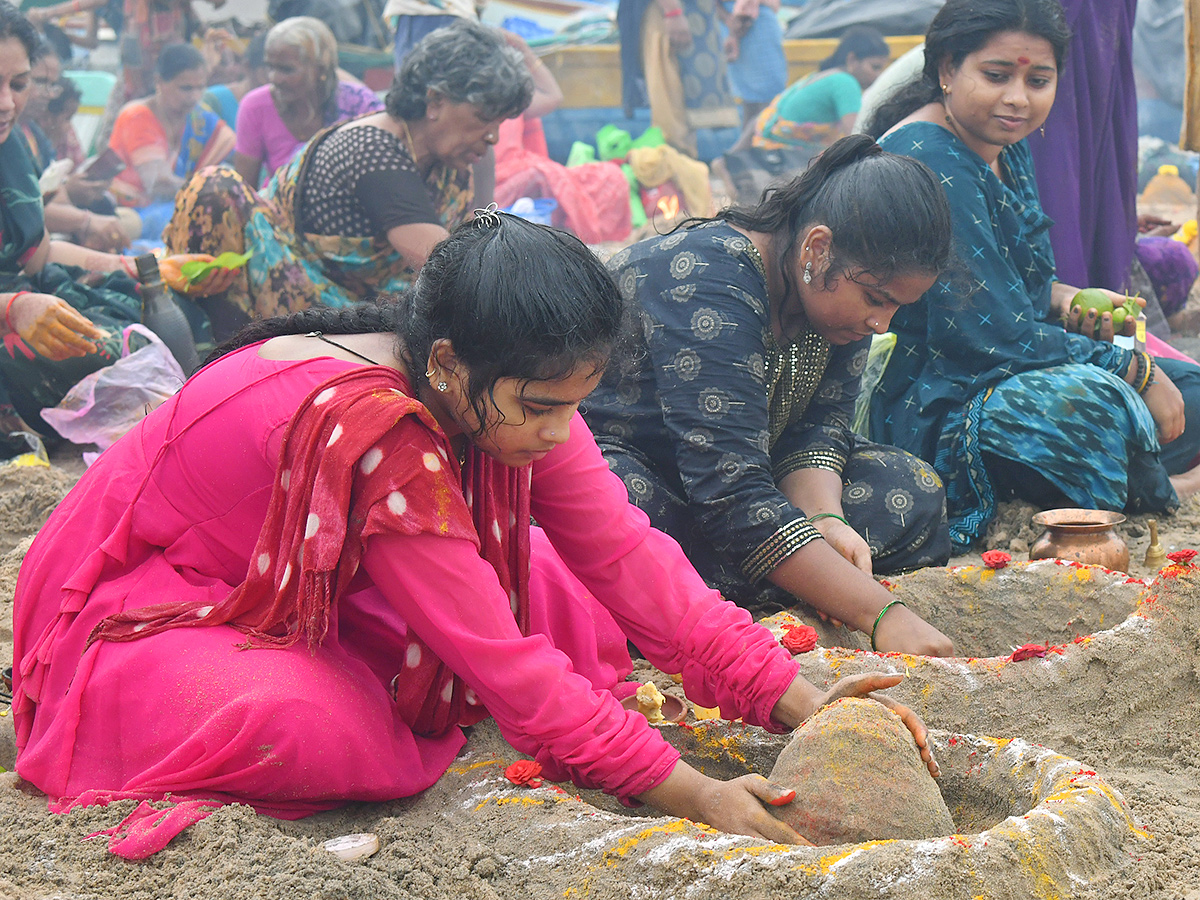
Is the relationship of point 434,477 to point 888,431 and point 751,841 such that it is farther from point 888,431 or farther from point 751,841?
point 888,431

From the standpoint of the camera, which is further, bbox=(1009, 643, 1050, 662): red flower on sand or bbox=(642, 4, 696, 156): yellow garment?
bbox=(642, 4, 696, 156): yellow garment

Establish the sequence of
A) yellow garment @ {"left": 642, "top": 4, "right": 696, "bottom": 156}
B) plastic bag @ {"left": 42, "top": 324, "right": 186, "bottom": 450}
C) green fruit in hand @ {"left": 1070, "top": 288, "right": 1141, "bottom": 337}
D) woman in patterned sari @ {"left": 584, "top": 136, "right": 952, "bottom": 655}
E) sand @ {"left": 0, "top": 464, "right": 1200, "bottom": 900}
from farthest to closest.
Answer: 1. yellow garment @ {"left": 642, "top": 4, "right": 696, "bottom": 156}
2. plastic bag @ {"left": 42, "top": 324, "right": 186, "bottom": 450}
3. green fruit in hand @ {"left": 1070, "top": 288, "right": 1141, "bottom": 337}
4. woman in patterned sari @ {"left": 584, "top": 136, "right": 952, "bottom": 655}
5. sand @ {"left": 0, "top": 464, "right": 1200, "bottom": 900}

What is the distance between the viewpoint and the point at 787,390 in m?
3.09

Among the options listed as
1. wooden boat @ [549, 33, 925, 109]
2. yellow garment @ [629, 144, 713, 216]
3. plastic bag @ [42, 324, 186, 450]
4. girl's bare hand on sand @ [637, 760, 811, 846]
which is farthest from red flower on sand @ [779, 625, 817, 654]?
wooden boat @ [549, 33, 925, 109]

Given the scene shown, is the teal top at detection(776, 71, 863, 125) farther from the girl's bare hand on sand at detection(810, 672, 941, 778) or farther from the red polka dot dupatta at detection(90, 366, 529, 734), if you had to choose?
the red polka dot dupatta at detection(90, 366, 529, 734)

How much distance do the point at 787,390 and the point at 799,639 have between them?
2.65 ft

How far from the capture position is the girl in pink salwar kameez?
1.78m

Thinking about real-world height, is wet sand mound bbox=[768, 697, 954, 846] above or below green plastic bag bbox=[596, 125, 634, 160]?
above

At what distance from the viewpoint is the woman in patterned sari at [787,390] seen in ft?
8.63

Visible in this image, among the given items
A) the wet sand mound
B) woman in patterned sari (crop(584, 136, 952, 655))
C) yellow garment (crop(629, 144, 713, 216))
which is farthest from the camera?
yellow garment (crop(629, 144, 713, 216))

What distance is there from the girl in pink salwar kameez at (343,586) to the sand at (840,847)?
0.22ft

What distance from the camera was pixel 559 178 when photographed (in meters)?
9.62

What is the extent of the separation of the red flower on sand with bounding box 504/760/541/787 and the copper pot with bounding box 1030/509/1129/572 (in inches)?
69.2

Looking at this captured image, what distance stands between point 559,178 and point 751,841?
8.50m
